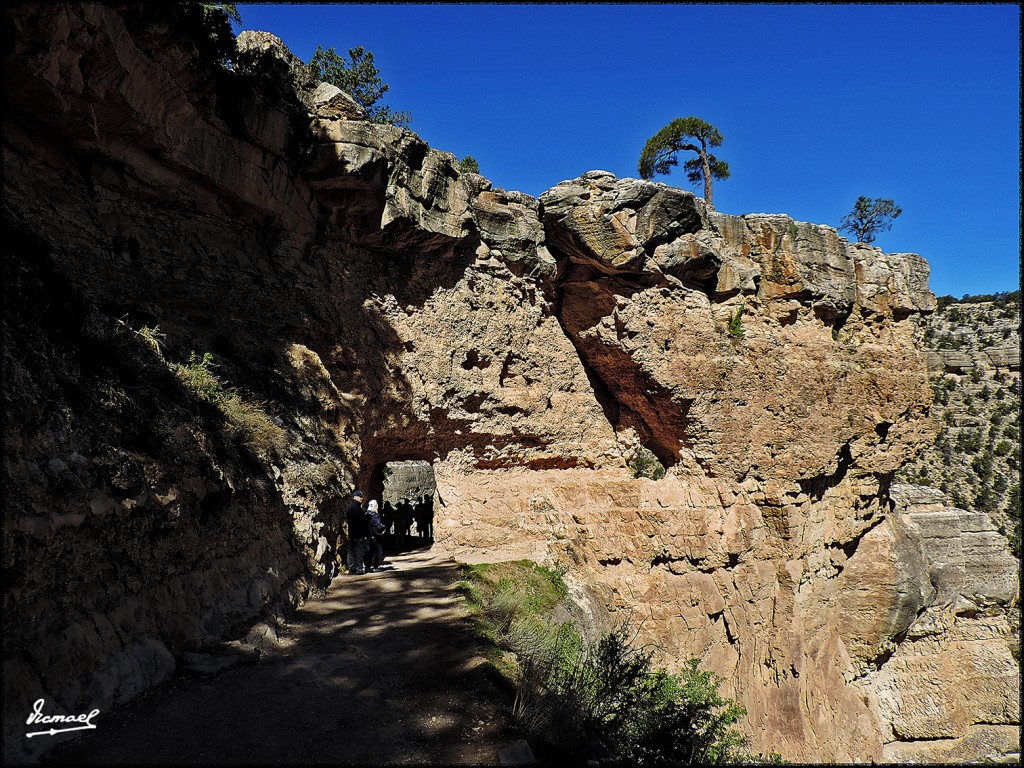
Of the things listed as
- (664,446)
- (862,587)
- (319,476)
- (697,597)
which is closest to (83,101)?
(319,476)

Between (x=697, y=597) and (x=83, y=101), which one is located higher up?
(x=83, y=101)

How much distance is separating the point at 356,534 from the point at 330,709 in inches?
202

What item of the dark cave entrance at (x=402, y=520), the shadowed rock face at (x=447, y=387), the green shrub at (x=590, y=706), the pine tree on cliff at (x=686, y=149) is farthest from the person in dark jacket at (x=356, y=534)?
the pine tree on cliff at (x=686, y=149)

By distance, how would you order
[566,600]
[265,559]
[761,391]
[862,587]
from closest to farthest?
[265,559] < [566,600] < [761,391] < [862,587]

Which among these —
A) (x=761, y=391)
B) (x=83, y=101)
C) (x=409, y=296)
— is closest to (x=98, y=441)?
(x=83, y=101)

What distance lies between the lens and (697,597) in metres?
14.0

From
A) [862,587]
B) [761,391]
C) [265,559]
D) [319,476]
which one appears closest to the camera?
[265,559]

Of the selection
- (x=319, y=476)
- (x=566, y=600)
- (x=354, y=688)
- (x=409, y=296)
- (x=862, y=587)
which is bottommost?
(x=862, y=587)

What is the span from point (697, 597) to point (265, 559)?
1055 centimetres

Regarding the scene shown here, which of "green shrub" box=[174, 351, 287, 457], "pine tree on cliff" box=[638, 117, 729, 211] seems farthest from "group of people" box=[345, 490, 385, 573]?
"pine tree on cliff" box=[638, 117, 729, 211]

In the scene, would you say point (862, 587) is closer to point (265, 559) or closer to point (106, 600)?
point (265, 559)

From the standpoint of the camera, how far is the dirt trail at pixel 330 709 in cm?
436

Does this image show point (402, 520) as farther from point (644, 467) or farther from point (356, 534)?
point (644, 467)

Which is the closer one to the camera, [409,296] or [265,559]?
[265,559]
